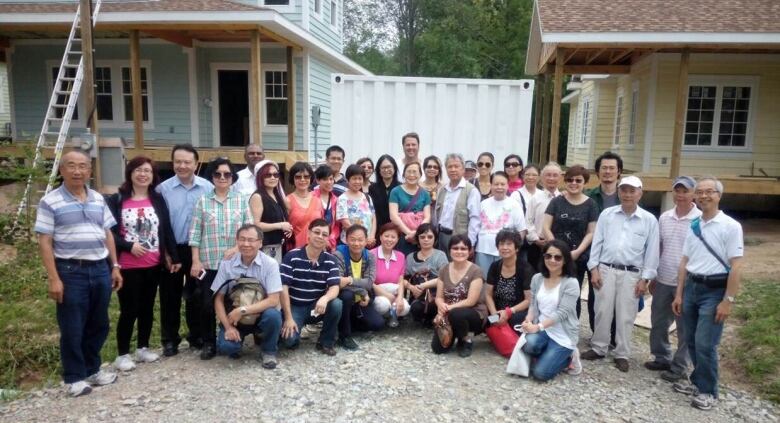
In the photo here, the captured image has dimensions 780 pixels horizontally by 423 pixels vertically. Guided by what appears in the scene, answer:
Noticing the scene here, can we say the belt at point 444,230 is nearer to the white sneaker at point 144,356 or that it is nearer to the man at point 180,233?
the man at point 180,233

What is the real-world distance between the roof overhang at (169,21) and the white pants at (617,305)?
7.90 meters

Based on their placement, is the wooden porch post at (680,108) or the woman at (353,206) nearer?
the woman at (353,206)

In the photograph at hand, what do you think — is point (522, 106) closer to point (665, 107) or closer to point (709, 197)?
point (709, 197)

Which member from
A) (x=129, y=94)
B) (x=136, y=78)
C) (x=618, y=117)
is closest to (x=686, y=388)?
(x=136, y=78)

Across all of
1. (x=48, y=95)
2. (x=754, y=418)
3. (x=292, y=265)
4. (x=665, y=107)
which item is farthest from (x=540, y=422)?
(x=48, y=95)

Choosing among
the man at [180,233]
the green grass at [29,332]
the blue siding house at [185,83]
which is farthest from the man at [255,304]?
the blue siding house at [185,83]

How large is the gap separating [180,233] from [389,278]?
1.77 metres

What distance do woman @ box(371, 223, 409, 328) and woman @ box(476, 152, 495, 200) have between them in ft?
3.22

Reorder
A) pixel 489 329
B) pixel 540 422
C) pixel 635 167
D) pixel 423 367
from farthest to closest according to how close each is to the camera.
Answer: pixel 635 167 → pixel 489 329 → pixel 423 367 → pixel 540 422

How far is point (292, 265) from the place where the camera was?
4.31 meters

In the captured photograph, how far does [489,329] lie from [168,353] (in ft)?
8.50

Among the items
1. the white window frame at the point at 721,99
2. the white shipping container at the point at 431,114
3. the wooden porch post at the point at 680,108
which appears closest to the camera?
the white shipping container at the point at 431,114

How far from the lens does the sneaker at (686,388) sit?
3799 millimetres

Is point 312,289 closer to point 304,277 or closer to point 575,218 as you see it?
point 304,277
